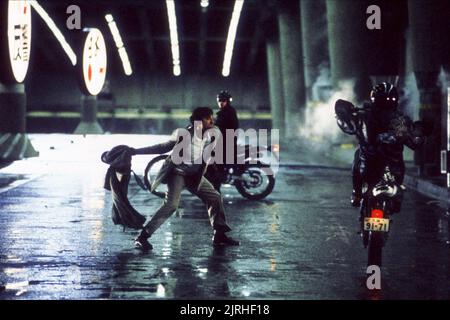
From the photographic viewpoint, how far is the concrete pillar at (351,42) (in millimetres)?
37562

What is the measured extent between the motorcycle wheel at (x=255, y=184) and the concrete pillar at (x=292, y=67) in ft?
112

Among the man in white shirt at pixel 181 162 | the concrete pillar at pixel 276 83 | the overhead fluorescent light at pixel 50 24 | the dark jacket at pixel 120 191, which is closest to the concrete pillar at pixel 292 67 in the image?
the concrete pillar at pixel 276 83

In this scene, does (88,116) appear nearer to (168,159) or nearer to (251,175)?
(251,175)

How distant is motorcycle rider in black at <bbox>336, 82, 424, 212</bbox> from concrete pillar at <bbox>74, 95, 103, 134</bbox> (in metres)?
42.8

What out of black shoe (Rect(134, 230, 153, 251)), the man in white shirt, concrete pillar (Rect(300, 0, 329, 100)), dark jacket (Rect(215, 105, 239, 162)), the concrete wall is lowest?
black shoe (Rect(134, 230, 153, 251))

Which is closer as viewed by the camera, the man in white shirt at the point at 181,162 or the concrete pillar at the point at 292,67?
the man in white shirt at the point at 181,162

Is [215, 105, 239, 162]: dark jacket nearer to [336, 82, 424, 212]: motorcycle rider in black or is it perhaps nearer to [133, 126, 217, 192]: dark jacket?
[133, 126, 217, 192]: dark jacket

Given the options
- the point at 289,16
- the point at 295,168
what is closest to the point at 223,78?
the point at 289,16

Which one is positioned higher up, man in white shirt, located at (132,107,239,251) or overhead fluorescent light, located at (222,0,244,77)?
overhead fluorescent light, located at (222,0,244,77)

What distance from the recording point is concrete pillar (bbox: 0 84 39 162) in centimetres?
2850

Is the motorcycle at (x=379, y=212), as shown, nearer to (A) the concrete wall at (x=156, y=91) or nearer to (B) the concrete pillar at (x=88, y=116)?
(B) the concrete pillar at (x=88, y=116)

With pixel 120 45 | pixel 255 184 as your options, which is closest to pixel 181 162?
pixel 255 184

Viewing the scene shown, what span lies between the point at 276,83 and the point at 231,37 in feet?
20.7

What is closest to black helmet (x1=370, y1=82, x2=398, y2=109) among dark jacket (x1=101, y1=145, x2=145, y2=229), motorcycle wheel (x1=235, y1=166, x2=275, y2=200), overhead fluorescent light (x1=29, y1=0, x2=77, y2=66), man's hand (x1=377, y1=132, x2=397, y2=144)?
man's hand (x1=377, y1=132, x2=397, y2=144)
